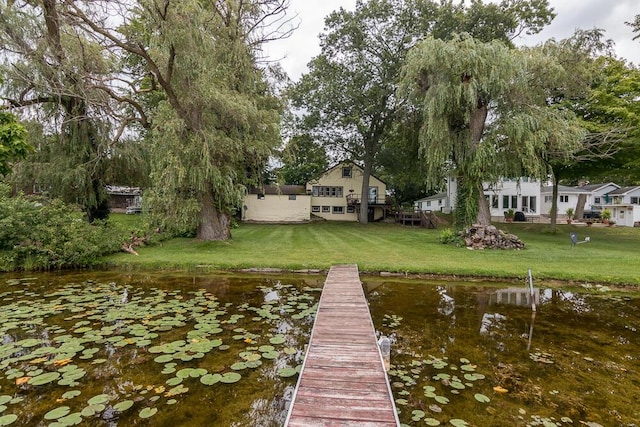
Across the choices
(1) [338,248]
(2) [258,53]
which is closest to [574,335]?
A: (1) [338,248]

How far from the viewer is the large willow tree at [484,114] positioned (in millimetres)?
13312

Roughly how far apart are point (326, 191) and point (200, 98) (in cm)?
2117

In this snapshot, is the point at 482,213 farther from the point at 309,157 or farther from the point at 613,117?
the point at 309,157

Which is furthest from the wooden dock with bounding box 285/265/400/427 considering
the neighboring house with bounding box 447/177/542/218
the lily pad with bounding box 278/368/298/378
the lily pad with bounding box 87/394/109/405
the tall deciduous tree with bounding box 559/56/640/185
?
the neighboring house with bounding box 447/177/542/218

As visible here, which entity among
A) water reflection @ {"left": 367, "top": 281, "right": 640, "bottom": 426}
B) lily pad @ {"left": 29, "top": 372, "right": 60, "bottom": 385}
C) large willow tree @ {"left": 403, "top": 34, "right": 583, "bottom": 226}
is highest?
large willow tree @ {"left": 403, "top": 34, "right": 583, "bottom": 226}

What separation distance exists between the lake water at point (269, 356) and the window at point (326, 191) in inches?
987

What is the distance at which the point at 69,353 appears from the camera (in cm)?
443

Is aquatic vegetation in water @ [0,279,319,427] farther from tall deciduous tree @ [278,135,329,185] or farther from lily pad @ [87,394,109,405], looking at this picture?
tall deciduous tree @ [278,135,329,185]

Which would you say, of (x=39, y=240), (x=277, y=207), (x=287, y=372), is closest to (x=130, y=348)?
(x=287, y=372)

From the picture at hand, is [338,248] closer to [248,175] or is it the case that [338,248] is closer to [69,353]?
[248,175]

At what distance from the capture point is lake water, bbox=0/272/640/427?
11.0 ft

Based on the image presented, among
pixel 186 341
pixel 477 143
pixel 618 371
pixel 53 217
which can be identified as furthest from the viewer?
pixel 477 143

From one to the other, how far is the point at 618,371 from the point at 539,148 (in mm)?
11647

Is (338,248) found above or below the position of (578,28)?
below
